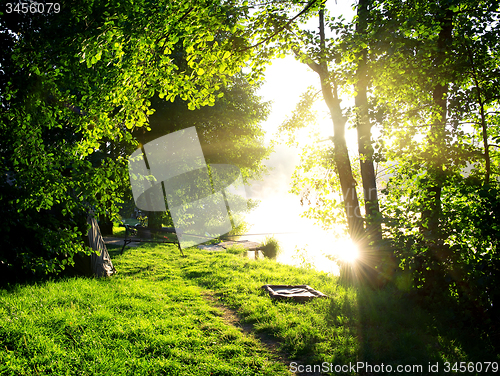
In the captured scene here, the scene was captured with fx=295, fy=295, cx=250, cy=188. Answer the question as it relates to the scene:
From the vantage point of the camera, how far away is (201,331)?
4.71 meters

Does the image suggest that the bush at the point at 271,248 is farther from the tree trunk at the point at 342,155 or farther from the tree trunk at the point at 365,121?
the tree trunk at the point at 365,121

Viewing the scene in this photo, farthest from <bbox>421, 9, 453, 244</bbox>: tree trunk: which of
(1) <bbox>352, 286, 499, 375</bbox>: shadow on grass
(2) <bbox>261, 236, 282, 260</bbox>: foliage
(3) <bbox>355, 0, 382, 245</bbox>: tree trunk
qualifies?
(2) <bbox>261, 236, 282, 260</bbox>: foliage

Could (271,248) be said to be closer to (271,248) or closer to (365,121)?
(271,248)

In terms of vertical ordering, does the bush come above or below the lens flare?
below

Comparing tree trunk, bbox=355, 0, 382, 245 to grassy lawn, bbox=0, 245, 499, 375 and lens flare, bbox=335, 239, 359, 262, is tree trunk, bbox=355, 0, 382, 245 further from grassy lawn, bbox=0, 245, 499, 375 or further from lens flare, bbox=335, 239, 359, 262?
grassy lawn, bbox=0, 245, 499, 375

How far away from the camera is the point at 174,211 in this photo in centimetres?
1831

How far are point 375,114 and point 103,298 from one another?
5.97m

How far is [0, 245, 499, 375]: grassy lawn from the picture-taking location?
3.61 metres

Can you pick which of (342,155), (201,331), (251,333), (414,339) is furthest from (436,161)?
(201,331)

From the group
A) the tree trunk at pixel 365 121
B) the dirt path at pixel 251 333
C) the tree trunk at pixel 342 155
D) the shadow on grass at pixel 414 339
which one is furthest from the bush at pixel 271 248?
the shadow on grass at pixel 414 339

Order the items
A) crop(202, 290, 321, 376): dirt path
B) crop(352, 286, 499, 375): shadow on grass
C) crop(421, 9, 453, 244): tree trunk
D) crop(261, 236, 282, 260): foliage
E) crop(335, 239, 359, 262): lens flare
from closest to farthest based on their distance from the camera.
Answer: crop(352, 286, 499, 375): shadow on grass < crop(202, 290, 321, 376): dirt path < crop(421, 9, 453, 244): tree trunk < crop(335, 239, 359, 262): lens flare < crop(261, 236, 282, 260): foliage

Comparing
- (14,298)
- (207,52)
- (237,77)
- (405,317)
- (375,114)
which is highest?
(237,77)

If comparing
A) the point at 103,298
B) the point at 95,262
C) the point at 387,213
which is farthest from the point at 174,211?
the point at 387,213

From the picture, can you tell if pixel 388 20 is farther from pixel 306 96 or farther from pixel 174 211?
pixel 174 211
